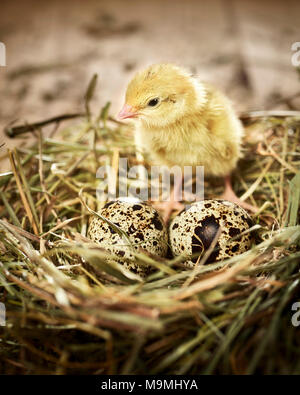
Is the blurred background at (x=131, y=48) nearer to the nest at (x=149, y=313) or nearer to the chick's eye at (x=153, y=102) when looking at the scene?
the chick's eye at (x=153, y=102)

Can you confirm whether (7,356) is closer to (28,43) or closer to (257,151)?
(257,151)

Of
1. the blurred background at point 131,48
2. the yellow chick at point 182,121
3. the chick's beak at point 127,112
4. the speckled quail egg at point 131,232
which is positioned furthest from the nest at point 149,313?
the blurred background at point 131,48

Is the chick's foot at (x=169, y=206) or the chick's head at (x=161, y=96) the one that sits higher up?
the chick's head at (x=161, y=96)

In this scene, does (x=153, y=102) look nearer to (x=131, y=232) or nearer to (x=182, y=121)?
(x=182, y=121)

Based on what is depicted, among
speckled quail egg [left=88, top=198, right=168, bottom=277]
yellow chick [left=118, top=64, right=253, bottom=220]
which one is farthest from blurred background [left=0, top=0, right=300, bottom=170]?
speckled quail egg [left=88, top=198, right=168, bottom=277]

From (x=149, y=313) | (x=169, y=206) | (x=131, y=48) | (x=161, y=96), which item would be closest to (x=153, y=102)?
(x=161, y=96)

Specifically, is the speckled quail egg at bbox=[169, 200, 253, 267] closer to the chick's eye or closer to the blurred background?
the chick's eye
